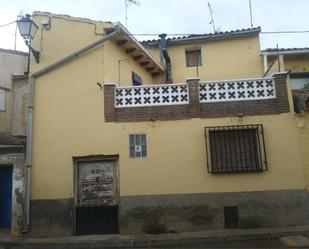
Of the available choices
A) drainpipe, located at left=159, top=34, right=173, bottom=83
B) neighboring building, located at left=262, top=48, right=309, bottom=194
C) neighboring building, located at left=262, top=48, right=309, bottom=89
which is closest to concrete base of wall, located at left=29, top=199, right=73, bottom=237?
neighboring building, located at left=262, top=48, right=309, bottom=194

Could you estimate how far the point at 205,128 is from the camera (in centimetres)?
1012

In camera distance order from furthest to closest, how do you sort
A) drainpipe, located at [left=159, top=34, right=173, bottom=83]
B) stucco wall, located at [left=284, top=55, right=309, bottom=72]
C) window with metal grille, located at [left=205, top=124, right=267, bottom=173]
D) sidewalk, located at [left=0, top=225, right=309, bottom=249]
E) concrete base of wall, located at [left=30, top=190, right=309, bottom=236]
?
stucco wall, located at [left=284, top=55, right=309, bottom=72] → drainpipe, located at [left=159, top=34, right=173, bottom=83] → window with metal grille, located at [left=205, top=124, right=267, bottom=173] → concrete base of wall, located at [left=30, top=190, right=309, bottom=236] → sidewalk, located at [left=0, top=225, right=309, bottom=249]

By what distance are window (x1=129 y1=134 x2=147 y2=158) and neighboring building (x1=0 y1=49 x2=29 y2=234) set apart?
3191 mm

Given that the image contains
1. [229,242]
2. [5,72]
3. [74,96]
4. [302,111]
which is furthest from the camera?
[5,72]

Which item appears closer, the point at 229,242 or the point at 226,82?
the point at 229,242

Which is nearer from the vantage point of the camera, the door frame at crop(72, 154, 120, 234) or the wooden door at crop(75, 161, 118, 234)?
the wooden door at crop(75, 161, 118, 234)

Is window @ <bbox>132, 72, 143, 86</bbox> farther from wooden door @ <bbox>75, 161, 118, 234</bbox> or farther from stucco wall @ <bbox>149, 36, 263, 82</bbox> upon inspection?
wooden door @ <bbox>75, 161, 118, 234</bbox>

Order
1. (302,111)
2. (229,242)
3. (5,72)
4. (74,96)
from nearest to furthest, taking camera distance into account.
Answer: (229,242), (302,111), (74,96), (5,72)

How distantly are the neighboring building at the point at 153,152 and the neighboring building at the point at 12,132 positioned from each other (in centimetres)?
45

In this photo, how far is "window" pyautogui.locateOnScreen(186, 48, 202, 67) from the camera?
1577cm

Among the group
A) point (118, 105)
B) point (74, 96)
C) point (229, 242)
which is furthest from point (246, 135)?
point (74, 96)

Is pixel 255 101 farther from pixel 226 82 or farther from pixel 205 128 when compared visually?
pixel 205 128

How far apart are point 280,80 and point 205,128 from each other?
98.1 inches

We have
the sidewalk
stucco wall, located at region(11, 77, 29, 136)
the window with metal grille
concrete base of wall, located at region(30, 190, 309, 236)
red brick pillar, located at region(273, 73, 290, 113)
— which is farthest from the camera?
stucco wall, located at region(11, 77, 29, 136)
